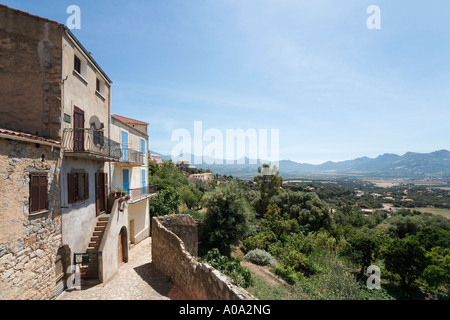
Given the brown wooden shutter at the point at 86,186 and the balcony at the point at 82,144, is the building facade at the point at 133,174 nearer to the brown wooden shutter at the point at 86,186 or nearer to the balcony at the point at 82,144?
the balcony at the point at 82,144

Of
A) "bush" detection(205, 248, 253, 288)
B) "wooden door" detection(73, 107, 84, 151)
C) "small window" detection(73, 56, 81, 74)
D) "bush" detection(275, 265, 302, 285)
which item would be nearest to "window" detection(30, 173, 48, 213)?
"wooden door" detection(73, 107, 84, 151)

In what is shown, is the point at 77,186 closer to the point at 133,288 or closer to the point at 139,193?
the point at 133,288

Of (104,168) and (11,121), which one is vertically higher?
(11,121)

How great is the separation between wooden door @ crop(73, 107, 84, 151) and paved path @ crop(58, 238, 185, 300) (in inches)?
224

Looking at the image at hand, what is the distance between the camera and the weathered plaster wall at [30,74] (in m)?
7.91

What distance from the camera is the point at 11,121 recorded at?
7.88 meters

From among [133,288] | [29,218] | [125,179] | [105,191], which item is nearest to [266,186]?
[125,179]

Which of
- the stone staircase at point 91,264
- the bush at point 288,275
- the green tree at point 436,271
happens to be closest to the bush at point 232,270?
the bush at point 288,275

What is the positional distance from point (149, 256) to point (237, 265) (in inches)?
212

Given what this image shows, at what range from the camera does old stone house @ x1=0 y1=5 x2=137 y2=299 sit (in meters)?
7.93

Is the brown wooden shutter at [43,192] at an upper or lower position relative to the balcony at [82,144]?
lower
